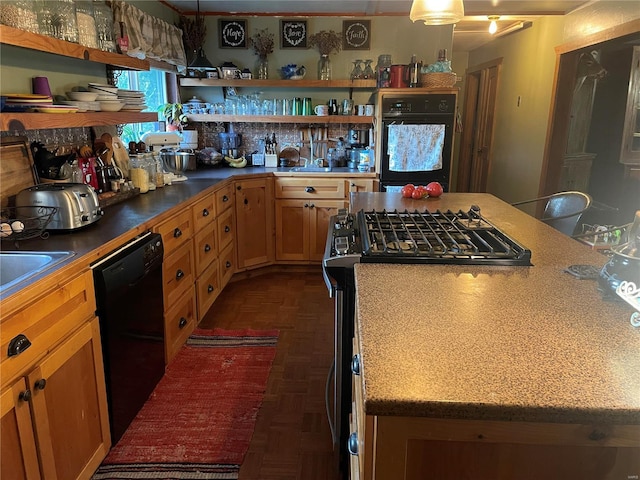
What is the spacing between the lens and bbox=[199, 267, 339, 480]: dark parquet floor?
6.26ft

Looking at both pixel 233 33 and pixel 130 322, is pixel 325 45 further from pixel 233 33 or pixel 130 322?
pixel 130 322

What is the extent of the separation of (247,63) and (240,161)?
2.96ft

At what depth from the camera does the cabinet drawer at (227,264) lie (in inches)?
137

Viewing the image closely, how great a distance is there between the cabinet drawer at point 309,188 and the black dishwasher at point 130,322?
1844 millimetres

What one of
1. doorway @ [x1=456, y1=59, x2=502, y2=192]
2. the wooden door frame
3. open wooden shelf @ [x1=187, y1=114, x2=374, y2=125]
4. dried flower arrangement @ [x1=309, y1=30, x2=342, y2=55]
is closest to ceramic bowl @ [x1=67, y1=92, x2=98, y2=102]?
open wooden shelf @ [x1=187, y1=114, x2=374, y2=125]

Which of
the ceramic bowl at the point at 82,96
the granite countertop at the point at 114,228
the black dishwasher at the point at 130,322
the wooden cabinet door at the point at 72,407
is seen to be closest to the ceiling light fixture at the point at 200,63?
the granite countertop at the point at 114,228

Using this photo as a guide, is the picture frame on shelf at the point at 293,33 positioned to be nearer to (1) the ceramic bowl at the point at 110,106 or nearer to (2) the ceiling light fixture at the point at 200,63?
(2) the ceiling light fixture at the point at 200,63

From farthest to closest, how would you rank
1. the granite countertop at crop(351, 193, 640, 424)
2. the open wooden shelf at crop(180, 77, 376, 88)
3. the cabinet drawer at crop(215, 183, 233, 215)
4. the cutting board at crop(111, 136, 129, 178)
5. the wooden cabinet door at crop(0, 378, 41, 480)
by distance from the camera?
the open wooden shelf at crop(180, 77, 376, 88), the cabinet drawer at crop(215, 183, 233, 215), the cutting board at crop(111, 136, 129, 178), the wooden cabinet door at crop(0, 378, 41, 480), the granite countertop at crop(351, 193, 640, 424)

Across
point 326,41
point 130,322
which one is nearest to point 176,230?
point 130,322

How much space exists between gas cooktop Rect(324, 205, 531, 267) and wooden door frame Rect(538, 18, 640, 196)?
8.53 ft

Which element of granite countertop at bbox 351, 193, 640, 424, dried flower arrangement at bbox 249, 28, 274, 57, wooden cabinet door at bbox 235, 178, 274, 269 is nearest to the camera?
granite countertop at bbox 351, 193, 640, 424

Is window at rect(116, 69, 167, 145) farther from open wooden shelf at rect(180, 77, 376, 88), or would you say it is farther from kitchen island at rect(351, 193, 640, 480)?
kitchen island at rect(351, 193, 640, 480)

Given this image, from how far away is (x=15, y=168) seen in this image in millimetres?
2107

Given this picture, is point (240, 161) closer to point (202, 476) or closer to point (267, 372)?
point (267, 372)
